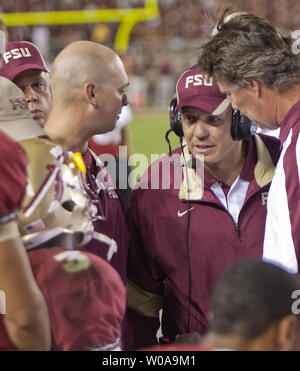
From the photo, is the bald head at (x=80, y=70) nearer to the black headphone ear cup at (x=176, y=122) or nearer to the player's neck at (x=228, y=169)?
the black headphone ear cup at (x=176, y=122)

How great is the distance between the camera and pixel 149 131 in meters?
13.6

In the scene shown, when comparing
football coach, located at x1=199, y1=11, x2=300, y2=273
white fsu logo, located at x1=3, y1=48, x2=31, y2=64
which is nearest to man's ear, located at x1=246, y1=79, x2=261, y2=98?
football coach, located at x1=199, y1=11, x2=300, y2=273

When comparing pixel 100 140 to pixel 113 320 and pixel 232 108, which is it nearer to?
pixel 232 108

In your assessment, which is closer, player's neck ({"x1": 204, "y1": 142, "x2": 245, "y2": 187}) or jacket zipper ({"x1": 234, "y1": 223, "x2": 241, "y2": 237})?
jacket zipper ({"x1": 234, "y1": 223, "x2": 241, "y2": 237})

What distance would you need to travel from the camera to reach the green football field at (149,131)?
36.3 feet

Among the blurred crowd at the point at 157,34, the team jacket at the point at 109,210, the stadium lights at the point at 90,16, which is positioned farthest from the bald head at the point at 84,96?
the blurred crowd at the point at 157,34

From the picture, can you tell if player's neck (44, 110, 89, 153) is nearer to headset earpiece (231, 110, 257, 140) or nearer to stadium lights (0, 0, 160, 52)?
headset earpiece (231, 110, 257, 140)

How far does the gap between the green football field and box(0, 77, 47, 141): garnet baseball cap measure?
6.70 metres

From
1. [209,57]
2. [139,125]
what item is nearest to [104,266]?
[209,57]

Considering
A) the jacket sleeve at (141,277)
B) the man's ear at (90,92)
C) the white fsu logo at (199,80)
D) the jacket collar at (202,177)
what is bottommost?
the jacket sleeve at (141,277)

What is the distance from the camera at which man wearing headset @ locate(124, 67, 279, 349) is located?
2.42 m

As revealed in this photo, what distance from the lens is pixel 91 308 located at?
5.11 feet

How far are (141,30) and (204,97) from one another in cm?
1725

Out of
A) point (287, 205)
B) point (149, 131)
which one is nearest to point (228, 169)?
point (287, 205)
